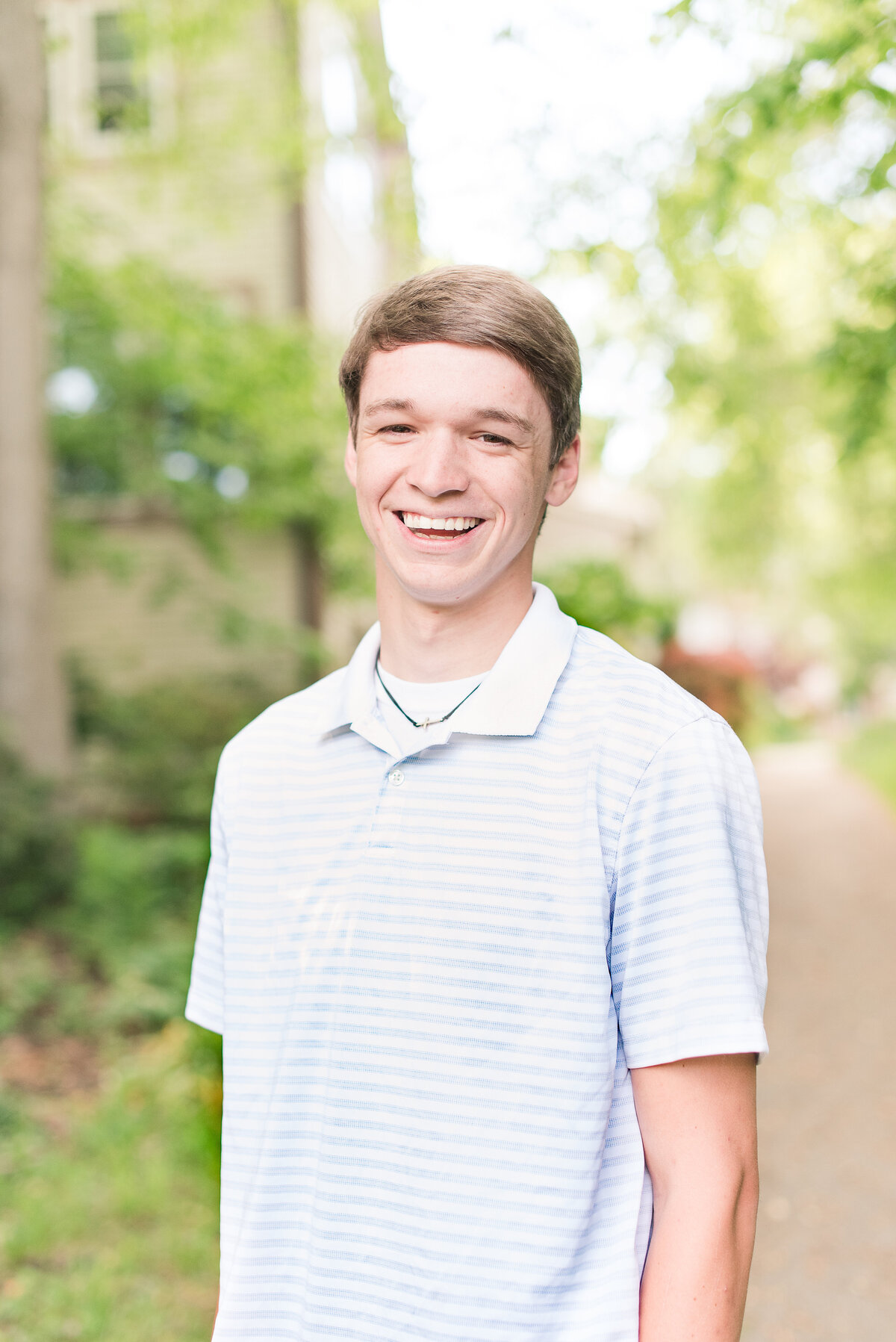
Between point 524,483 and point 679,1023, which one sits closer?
point 679,1023

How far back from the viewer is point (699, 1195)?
1339 millimetres

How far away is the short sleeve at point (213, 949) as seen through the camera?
1737mm

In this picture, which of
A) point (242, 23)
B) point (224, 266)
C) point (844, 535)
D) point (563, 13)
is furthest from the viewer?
point (844, 535)

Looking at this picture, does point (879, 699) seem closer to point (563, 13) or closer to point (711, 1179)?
point (563, 13)

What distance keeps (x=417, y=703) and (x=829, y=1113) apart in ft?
15.4

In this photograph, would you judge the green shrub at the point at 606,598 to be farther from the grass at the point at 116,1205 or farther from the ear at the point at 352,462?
the ear at the point at 352,462

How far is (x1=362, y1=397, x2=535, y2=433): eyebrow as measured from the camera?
1494 mm

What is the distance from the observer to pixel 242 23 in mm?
10039

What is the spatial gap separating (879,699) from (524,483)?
39889mm

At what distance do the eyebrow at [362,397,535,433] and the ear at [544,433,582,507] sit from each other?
12 centimetres

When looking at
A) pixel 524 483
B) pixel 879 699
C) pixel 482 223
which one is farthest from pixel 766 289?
pixel 879 699

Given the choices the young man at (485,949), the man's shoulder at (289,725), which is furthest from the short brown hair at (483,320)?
the man's shoulder at (289,725)

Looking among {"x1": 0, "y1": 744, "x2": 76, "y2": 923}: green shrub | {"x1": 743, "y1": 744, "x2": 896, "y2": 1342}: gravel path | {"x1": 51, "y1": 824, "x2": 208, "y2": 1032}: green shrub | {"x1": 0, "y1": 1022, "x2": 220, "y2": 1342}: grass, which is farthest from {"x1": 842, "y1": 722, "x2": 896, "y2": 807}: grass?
{"x1": 0, "y1": 1022, "x2": 220, "y2": 1342}: grass

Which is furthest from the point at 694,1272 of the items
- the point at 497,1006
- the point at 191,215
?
the point at 191,215
